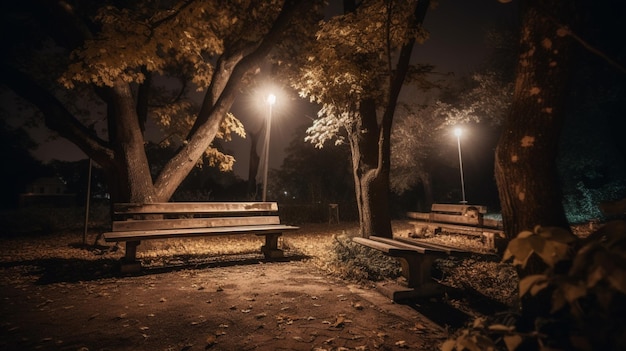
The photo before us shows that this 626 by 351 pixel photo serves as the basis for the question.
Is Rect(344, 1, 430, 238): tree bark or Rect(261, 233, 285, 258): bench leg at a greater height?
Rect(344, 1, 430, 238): tree bark

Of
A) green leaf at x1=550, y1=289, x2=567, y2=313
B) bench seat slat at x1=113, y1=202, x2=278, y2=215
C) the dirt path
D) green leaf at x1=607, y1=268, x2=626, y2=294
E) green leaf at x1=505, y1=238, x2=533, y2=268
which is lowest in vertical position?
the dirt path

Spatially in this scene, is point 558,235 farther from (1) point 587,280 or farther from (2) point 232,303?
(2) point 232,303

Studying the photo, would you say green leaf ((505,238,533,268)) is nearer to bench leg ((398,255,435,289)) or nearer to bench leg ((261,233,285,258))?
bench leg ((398,255,435,289))

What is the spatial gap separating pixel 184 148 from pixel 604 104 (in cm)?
2045

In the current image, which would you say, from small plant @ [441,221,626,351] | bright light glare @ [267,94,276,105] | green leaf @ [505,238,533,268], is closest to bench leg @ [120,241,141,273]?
small plant @ [441,221,626,351]

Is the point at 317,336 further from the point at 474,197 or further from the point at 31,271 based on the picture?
the point at 474,197

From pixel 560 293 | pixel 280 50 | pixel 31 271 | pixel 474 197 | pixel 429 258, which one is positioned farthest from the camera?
pixel 474 197

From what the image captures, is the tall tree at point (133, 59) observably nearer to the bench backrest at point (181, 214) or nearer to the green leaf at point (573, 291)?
the bench backrest at point (181, 214)

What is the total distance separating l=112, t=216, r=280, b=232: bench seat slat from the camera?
19.0 ft

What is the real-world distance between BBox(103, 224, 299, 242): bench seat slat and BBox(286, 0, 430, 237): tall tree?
219cm

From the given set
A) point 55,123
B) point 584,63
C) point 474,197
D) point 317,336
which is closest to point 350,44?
point 317,336

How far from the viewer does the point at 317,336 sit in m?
3.25

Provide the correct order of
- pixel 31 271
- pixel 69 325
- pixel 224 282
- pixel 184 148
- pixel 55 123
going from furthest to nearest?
pixel 184 148, pixel 55 123, pixel 31 271, pixel 224 282, pixel 69 325

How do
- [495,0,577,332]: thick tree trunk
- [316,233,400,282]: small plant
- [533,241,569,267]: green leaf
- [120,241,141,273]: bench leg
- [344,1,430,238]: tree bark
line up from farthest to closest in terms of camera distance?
[344,1,430,238]: tree bark < [120,241,141,273]: bench leg < [316,233,400,282]: small plant < [495,0,577,332]: thick tree trunk < [533,241,569,267]: green leaf
